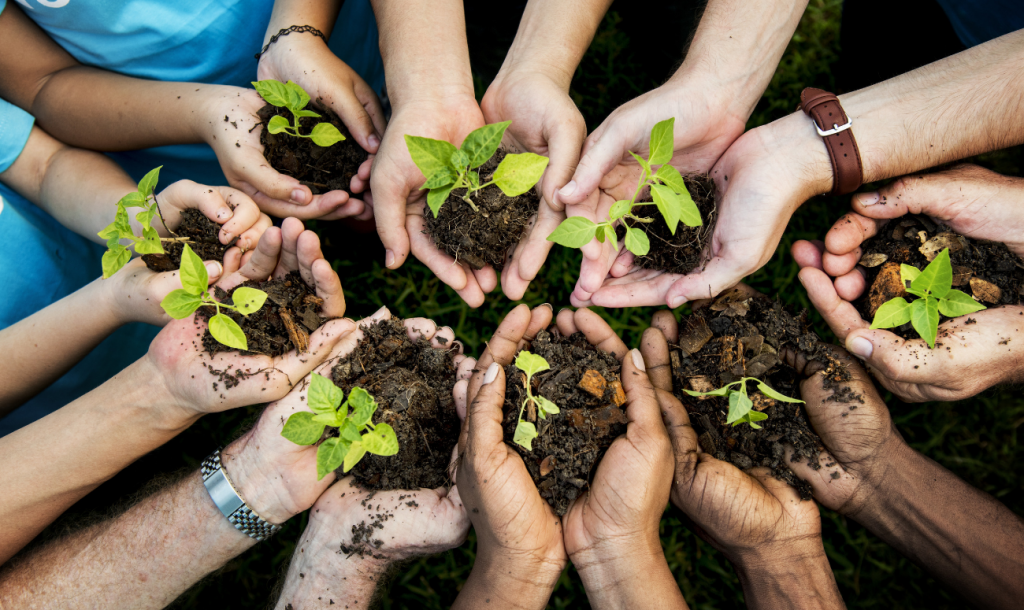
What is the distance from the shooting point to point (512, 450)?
2.21 meters

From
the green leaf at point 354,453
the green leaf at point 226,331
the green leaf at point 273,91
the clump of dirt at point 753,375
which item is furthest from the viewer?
the clump of dirt at point 753,375

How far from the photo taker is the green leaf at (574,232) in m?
2.05

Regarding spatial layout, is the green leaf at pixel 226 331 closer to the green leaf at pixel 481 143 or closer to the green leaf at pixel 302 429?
the green leaf at pixel 302 429

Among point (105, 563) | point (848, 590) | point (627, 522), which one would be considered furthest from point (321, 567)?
point (848, 590)

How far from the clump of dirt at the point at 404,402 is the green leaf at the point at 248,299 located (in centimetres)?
51

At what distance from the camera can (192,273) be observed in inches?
79.5

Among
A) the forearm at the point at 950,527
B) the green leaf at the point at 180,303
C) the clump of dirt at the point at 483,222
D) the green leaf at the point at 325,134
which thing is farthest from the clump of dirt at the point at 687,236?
the green leaf at the point at 180,303

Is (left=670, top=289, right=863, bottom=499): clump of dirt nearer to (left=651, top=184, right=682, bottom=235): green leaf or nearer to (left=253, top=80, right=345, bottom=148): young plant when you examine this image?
(left=651, top=184, right=682, bottom=235): green leaf

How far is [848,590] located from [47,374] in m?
4.84

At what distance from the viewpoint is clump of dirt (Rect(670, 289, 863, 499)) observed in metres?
2.39

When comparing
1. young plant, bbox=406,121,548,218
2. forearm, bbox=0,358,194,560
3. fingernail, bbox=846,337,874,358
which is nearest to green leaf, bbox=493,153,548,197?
young plant, bbox=406,121,548,218

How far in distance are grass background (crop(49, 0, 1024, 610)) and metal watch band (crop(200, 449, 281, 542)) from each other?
2.63 ft

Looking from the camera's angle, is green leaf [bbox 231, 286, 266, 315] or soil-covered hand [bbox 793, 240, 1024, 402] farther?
soil-covered hand [bbox 793, 240, 1024, 402]

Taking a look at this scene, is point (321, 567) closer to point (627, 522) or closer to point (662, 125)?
point (627, 522)
